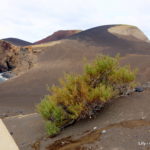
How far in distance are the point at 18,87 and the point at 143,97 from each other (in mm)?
16909

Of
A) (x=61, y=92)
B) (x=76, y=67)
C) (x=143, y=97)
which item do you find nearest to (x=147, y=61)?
(x=76, y=67)

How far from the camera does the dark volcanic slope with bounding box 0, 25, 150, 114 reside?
20.9 m

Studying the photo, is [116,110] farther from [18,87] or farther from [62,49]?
[62,49]

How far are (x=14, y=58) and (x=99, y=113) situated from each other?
31.8 meters

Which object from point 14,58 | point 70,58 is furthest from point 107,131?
point 14,58

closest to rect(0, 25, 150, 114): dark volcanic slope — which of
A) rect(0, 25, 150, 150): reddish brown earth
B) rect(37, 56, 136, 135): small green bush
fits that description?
rect(0, 25, 150, 150): reddish brown earth

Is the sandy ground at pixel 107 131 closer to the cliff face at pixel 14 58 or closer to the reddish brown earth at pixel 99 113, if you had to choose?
the reddish brown earth at pixel 99 113

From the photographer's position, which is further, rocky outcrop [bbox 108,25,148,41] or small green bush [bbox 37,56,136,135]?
rocky outcrop [bbox 108,25,148,41]

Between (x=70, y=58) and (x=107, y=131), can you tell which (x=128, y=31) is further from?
(x=107, y=131)

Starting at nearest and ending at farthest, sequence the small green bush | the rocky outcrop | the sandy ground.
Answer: the sandy ground → the small green bush → the rocky outcrop

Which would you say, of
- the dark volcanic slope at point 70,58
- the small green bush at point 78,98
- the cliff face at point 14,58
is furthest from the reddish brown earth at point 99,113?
the cliff face at point 14,58

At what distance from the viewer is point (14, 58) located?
38.0 meters

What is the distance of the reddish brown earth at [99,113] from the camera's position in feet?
20.2

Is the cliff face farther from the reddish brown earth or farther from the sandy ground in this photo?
the sandy ground
